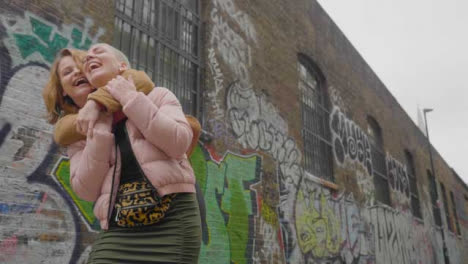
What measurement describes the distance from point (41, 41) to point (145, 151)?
8.60 ft

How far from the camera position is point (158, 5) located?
5.47m

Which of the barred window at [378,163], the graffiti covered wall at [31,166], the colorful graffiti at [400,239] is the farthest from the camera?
the barred window at [378,163]

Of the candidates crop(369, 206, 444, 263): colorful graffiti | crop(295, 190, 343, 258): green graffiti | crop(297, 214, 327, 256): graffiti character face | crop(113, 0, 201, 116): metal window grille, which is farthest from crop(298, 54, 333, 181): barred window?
crop(113, 0, 201, 116): metal window grille

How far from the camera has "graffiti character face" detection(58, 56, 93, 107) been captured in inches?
76.5

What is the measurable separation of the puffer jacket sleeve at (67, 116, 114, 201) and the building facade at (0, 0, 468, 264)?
178 centimetres

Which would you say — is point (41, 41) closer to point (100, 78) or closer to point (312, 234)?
point (100, 78)

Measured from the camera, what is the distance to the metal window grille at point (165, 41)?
4.86 meters

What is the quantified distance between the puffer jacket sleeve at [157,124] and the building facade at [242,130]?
2.11 metres

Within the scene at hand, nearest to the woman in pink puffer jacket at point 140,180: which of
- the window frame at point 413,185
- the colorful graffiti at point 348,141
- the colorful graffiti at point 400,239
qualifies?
the colorful graffiti at point 348,141

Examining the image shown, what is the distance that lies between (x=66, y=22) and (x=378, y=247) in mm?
10316

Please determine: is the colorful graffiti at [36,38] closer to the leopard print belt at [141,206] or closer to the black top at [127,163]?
the black top at [127,163]

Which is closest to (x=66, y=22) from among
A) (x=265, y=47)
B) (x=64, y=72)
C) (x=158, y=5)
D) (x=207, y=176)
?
(x=158, y=5)

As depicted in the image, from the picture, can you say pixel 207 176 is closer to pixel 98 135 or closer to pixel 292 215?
pixel 292 215

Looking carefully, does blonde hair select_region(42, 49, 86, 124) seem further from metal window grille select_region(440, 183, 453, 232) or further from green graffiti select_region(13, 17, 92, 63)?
metal window grille select_region(440, 183, 453, 232)
